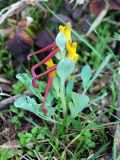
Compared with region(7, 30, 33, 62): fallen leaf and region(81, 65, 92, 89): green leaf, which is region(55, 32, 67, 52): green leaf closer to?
region(81, 65, 92, 89): green leaf

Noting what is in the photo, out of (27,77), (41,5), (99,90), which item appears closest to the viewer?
(27,77)

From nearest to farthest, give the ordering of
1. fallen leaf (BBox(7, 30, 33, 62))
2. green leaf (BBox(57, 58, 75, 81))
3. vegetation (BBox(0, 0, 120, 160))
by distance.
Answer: green leaf (BBox(57, 58, 75, 81)) → vegetation (BBox(0, 0, 120, 160)) → fallen leaf (BBox(7, 30, 33, 62))

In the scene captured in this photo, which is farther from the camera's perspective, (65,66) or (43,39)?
(43,39)

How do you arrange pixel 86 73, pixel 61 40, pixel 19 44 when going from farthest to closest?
1. pixel 19 44
2. pixel 86 73
3. pixel 61 40

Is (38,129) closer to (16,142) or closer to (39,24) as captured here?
(16,142)

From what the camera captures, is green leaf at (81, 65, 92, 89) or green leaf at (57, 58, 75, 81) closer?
green leaf at (57, 58, 75, 81)

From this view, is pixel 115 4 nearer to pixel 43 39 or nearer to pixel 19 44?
pixel 43 39

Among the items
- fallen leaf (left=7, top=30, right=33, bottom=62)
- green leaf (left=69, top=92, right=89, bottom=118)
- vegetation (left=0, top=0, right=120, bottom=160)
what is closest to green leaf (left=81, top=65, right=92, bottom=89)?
vegetation (left=0, top=0, right=120, bottom=160)

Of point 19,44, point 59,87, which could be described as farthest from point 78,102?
point 19,44

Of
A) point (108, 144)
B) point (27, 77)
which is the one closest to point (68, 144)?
point (108, 144)

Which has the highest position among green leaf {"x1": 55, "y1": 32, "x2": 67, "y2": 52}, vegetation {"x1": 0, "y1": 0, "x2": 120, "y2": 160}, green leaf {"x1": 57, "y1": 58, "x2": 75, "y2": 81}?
green leaf {"x1": 55, "y1": 32, "x2": 67, "y2": 52}

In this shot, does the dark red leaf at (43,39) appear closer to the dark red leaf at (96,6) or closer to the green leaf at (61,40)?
the dark red leaf at (96,6)
